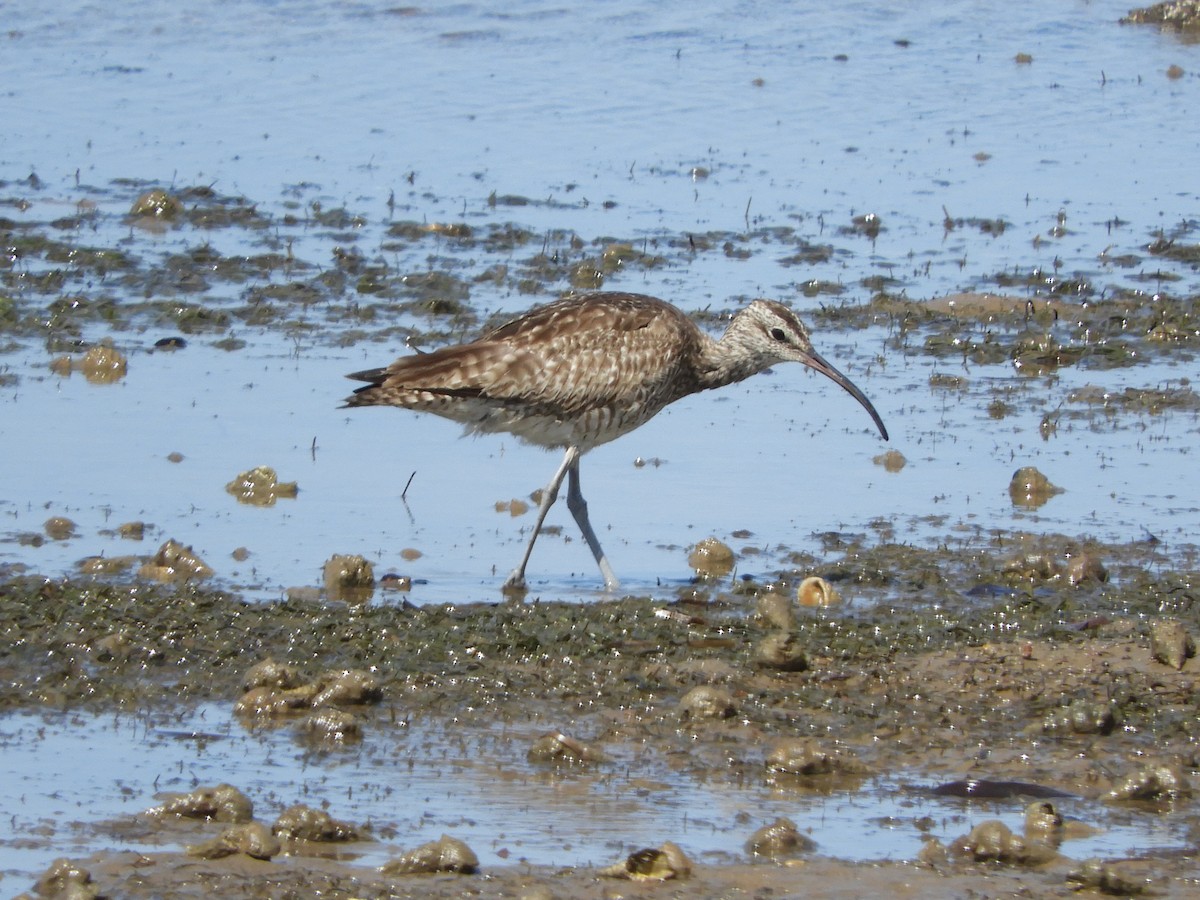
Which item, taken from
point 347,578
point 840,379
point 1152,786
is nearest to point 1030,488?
point 840,379

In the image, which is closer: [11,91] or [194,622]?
[194,622]

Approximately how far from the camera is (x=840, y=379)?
11.0 m

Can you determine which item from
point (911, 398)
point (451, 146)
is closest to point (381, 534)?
point (911, 398)

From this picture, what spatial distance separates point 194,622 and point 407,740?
137 cm

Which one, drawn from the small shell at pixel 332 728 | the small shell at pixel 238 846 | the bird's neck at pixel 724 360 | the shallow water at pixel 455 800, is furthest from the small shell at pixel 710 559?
the small shell at pixel 238 846

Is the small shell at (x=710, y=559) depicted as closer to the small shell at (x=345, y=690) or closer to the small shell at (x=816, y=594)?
the small shell at (x=816, y=594)

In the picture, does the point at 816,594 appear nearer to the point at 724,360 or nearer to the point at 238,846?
the point at 724,360

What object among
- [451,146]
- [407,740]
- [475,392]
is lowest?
[407,740]

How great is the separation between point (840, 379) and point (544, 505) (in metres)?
2.00

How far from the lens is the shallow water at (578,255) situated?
9312 millimetres

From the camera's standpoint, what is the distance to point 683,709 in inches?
301

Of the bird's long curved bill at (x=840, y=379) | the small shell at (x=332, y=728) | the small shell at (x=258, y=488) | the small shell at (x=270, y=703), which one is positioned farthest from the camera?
the bird's long curved bill at (x=840, y=379)

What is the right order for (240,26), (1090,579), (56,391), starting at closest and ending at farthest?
(1090,579)
(56,391)
(240,26)

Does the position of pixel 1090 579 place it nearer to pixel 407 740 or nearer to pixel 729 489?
pixel 729 489
